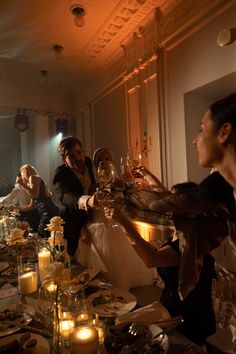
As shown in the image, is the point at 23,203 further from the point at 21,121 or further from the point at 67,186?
the point at 21,121

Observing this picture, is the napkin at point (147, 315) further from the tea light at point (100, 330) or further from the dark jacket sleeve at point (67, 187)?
the dark jacket sleeve at point (67, 187)

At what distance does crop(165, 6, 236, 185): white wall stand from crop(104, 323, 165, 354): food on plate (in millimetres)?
2097

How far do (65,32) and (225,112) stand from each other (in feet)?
10.5

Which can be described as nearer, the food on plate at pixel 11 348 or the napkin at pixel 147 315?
the food on plate at pixel 11 348

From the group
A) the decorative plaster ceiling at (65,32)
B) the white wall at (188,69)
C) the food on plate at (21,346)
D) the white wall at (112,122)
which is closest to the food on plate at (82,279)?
the food on plate at (21,346)

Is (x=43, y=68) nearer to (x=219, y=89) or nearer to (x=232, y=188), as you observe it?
(x=219, y=89)

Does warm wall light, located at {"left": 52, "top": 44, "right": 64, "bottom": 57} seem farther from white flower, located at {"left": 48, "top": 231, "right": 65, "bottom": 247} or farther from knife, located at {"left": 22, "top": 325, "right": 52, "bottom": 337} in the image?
knife, located at {"left": 22, "top": 325, "right": 52, "bottom": 337}

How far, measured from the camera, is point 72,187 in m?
1.71

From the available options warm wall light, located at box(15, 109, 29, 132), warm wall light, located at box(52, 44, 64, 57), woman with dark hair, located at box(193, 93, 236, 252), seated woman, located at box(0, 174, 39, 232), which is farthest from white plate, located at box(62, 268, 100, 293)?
warm wall light, located at box(15, 109, 29, 132)

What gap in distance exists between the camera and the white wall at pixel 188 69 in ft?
7.32

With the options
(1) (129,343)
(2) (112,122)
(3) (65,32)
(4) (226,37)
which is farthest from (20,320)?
(2) (112,122)

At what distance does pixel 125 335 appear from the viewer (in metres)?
0.80

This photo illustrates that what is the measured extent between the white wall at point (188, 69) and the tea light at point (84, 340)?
7.08 feet

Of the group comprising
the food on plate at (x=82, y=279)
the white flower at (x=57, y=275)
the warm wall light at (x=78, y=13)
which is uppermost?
the warm wall light at (x=78, y=13)
